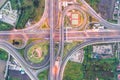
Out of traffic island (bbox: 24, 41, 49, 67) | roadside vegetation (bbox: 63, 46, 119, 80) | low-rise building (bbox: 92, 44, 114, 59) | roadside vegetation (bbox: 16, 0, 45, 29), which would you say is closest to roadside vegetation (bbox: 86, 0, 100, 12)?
low-rise building (bbox: 92, 44, 114, 59)

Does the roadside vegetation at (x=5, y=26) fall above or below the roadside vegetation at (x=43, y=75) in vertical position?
above

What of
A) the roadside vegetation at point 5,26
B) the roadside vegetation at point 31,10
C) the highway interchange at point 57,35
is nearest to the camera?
the highway interchange at point 57,35

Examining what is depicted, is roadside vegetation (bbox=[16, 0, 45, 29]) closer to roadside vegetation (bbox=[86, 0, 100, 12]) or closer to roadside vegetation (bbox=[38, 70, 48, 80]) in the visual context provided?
roadside vegetation (bbox=[86, 0, 100, 12])

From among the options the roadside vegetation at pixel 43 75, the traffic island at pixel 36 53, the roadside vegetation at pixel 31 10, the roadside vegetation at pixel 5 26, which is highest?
the roadside vegetation at pixel 31 10

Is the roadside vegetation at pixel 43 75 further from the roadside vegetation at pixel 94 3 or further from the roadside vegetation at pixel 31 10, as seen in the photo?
the roadside vegetation at pixel 94 3

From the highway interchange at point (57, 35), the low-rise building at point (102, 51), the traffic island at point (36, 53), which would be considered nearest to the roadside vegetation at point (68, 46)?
the highway interchange at point (57, 35)

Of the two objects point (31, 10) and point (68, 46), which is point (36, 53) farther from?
point (31, 10)

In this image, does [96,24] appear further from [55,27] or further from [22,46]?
[22,46]
